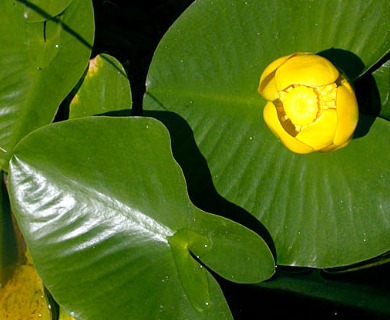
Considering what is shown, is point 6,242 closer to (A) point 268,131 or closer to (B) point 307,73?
(A) point 268,131

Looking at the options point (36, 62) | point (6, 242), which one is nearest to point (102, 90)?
point (36, 62)

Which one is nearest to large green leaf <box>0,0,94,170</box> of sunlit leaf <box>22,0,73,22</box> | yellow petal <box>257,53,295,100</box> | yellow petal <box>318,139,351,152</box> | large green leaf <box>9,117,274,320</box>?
sunlit leaf <box>22,0,73,22</box>

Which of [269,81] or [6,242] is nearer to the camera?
[269,81]

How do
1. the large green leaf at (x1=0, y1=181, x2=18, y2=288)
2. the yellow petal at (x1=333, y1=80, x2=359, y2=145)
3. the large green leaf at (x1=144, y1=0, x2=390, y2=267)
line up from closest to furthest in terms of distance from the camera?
the yellow petal at (x1=333, y1=80, x2=359, y2=145), the large green leaf at (x1=144, y1=0, x2=390, y2=267), the large green leaf at (x1=0, y1=181, x2=18, y2=288)

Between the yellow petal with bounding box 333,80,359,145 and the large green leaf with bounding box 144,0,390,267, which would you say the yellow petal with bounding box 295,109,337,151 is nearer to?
the yellow petal with bounding box 333,80,359,145

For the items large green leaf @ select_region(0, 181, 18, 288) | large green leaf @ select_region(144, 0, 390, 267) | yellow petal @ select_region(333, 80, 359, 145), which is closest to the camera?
yellow petal @ select_region(333, 80, 359, 145)

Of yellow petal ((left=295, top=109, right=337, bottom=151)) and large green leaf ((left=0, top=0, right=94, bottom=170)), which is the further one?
large green leaf ((left=0, top=0, right=94, bottom=170))

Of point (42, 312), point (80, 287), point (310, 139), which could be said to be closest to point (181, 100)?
point (310, 139)

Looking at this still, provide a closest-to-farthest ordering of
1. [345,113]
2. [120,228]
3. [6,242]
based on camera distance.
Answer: [345,113] < [120,228] < [6,242]
